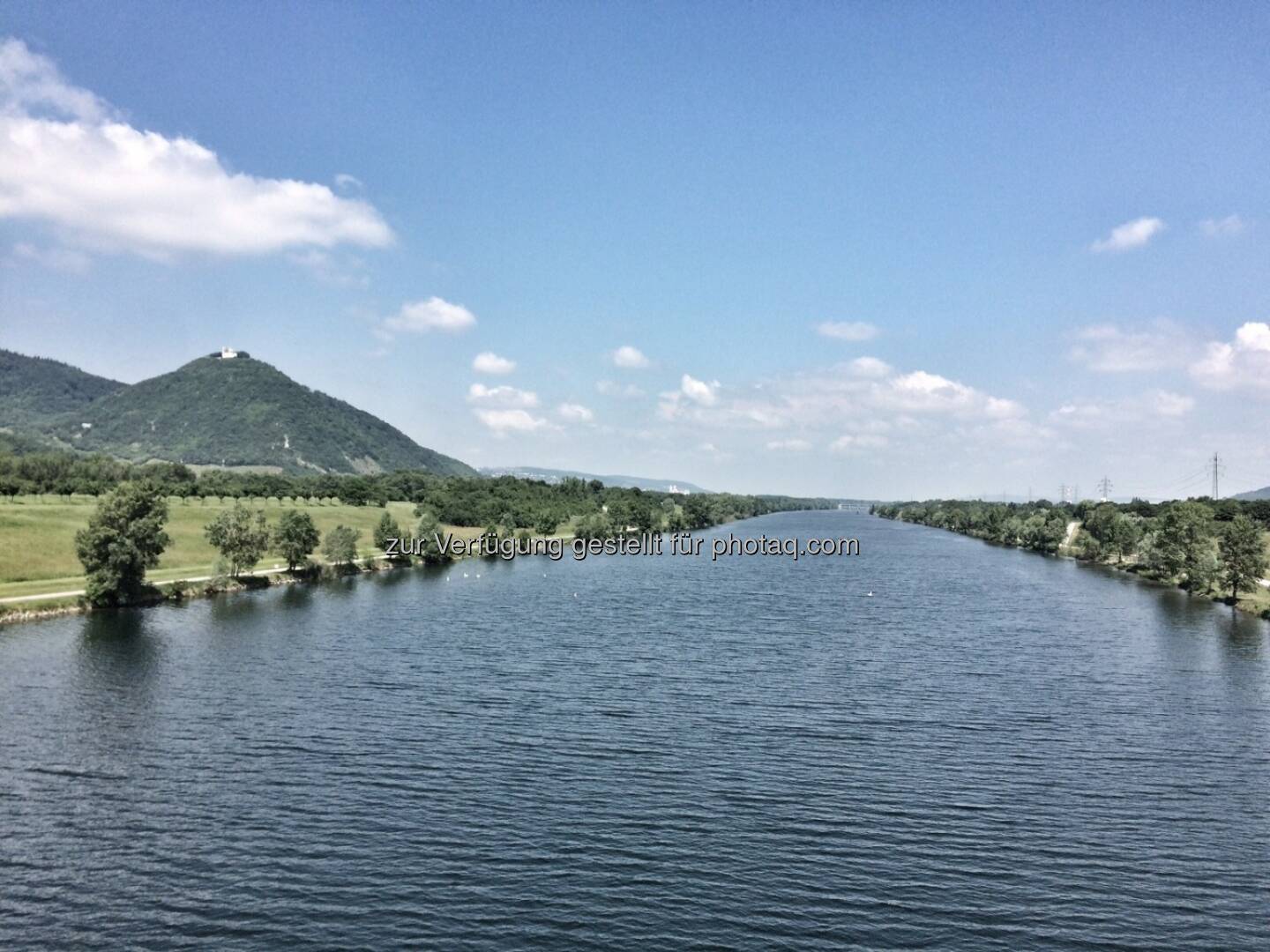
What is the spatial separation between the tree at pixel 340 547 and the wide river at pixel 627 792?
56971mm

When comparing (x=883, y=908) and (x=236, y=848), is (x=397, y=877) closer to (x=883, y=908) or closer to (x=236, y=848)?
(x=236, y=848)

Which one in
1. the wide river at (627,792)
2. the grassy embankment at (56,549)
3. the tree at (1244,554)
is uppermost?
the tree at (1244,554)

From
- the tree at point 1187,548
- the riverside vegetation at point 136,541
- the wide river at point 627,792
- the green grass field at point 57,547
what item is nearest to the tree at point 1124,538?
the tree at point 1187,548

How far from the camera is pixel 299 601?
109 meters

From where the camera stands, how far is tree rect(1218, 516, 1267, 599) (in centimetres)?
11069

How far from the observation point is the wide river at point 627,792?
29219mm

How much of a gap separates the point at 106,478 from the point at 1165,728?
200 metres

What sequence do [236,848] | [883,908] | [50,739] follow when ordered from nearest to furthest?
[883,908]
[236,848]
[50,739]

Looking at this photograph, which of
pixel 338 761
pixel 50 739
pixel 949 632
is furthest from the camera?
pixel 949 632

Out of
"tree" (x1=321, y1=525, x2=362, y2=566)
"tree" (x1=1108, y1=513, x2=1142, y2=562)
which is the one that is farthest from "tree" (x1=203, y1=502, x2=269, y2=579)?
"tree" (x1=1108, y1=513, x2=1142, y2=562)

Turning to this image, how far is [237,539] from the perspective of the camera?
Result: 11775 centimetres

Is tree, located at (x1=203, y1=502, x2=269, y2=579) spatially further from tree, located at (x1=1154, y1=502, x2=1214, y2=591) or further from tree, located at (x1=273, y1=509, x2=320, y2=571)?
tree, located at (x1=1154, y1=502, x2=1214, y2=591)

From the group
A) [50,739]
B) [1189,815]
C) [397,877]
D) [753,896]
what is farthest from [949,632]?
[50,739]

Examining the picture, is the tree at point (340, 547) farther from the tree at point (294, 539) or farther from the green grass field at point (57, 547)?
the green grass field at point (57, 547)
